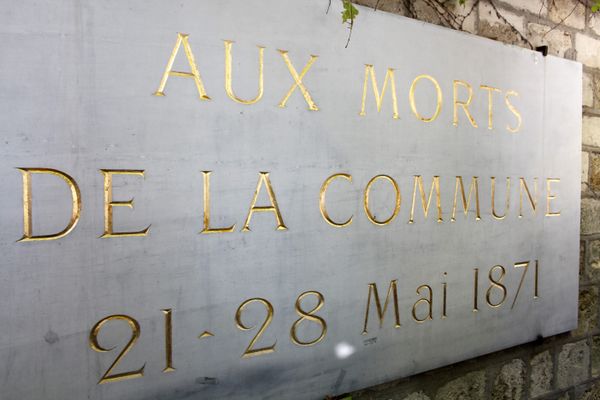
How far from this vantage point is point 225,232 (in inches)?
51.0

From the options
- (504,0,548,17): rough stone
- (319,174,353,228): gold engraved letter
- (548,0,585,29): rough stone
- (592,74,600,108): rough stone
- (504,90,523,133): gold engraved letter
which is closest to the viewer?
(319,174,353,228): gold engraved letter

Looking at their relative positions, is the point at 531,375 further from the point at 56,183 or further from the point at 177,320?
the point at 56,183

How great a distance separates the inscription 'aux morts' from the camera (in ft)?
4.03

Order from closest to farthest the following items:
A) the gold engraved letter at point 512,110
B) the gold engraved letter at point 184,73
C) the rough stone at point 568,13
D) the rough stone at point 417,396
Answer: the gold engraved letter at point 184,73, the rough stone at point 417,396, the gold engraved letter at point 512,110, the rough stone at point 568,13

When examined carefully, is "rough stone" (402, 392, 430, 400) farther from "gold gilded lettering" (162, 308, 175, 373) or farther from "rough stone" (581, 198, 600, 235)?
"rough stone" (581, 198, 600, 235)

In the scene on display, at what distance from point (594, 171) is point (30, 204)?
2.53m

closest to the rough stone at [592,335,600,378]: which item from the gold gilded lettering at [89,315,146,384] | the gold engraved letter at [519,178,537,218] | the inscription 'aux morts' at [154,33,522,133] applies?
the gold engraved letter at [519,178,537,218]

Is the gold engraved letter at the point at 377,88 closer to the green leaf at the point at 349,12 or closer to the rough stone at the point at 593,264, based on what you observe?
the green leaf at the point at 349,12

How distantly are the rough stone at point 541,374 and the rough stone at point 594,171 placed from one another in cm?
90

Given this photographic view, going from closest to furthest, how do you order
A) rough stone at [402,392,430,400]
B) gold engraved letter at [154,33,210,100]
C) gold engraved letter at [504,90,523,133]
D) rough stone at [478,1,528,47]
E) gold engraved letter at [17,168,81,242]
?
gold engraved letter at [17,168,81,242]
gold engraved letter at [154,33,210,100]
rough stone at [402,392,430,400]
gold engraved letter at [504,90,523,133]
rough stone at [478,1,528,47]

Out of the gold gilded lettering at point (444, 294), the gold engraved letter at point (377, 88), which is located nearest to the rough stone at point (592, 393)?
the gold gilded lettering at point (444, 294)

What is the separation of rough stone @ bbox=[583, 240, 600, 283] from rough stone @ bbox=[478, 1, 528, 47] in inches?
43.9

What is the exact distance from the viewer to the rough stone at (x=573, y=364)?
225cm

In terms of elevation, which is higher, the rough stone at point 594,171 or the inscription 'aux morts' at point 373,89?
the inscription 'aux morts' at point 373,89
